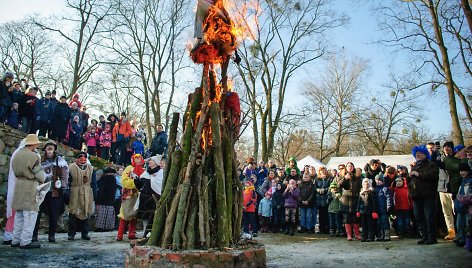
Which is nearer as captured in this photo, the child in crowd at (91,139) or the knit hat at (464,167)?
the knit hat at (464,167)

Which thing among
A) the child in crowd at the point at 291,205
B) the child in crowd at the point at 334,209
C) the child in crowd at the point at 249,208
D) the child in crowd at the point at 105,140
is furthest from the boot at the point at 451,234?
the child in crowd at the point at 105,140

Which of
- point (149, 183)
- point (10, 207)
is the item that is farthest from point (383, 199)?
point (10, 207)

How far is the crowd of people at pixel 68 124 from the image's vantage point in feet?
42.1

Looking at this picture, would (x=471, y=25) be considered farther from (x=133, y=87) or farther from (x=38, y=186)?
(x=133, y=87)

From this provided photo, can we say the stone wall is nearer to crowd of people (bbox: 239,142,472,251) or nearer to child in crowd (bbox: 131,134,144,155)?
child in crowd (bbox: 131,134,144,155)

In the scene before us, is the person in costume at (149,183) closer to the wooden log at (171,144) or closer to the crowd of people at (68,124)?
the wooden log at (171,144)

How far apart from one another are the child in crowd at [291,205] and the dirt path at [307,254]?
229 cm

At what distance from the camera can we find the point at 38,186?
26.0 ft

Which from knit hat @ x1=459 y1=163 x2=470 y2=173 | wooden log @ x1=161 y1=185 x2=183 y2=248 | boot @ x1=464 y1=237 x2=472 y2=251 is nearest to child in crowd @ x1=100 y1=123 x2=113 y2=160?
wooden log @ x1=161 y1=185 x2=183 y2=248

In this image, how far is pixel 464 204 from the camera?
7.74 metres

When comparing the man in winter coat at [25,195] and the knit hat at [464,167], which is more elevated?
the knit hat at [464,167]

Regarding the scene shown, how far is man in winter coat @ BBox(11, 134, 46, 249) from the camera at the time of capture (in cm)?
761

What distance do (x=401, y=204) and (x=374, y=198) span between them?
28.3 inches

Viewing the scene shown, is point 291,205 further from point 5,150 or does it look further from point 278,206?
point 5,150
